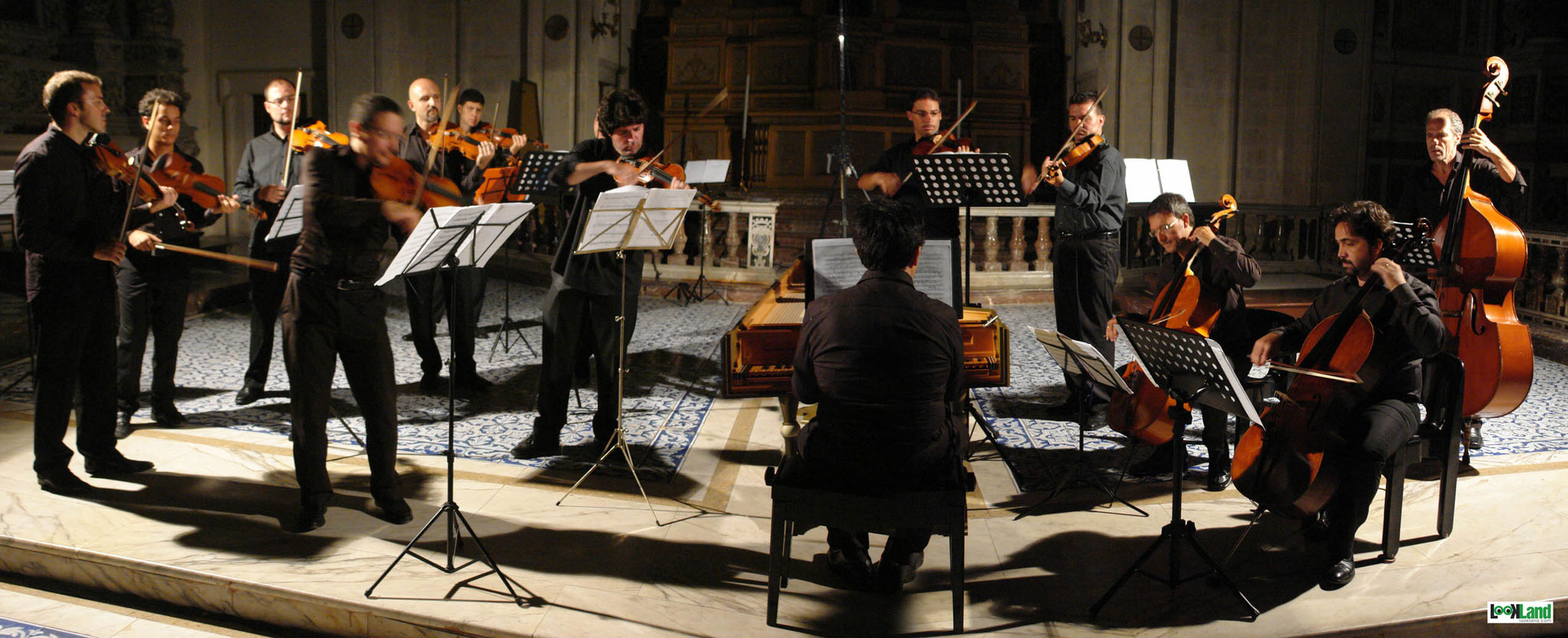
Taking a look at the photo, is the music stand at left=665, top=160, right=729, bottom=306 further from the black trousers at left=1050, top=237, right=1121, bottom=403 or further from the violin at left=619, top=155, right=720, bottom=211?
the violin at left=619, top=155, right=720, bottom=211

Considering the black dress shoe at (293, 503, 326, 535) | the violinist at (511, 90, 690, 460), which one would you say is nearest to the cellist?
the violinist at (511, 90, 690, 460)

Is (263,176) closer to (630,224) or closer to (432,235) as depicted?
(630,224)

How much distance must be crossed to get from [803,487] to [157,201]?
3631 millimetres

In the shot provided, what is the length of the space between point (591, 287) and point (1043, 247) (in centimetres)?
593

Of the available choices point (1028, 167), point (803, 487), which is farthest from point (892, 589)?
point (1028, 167)

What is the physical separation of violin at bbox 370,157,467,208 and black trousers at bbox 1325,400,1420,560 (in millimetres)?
3138

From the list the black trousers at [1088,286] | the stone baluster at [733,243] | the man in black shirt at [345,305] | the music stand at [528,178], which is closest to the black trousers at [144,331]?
the music stand at [528,178]

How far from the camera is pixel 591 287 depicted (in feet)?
15.2

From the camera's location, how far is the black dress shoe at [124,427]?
4.91 m

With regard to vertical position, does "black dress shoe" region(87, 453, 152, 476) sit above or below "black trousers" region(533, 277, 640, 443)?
below

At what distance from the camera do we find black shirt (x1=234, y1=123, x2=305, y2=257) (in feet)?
18.2

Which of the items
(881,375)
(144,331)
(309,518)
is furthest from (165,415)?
(881,375)

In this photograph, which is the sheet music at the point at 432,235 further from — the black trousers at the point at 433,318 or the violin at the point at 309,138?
the black trousers at the point at 433,318

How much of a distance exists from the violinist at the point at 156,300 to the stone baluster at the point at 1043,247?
6.61 metres
